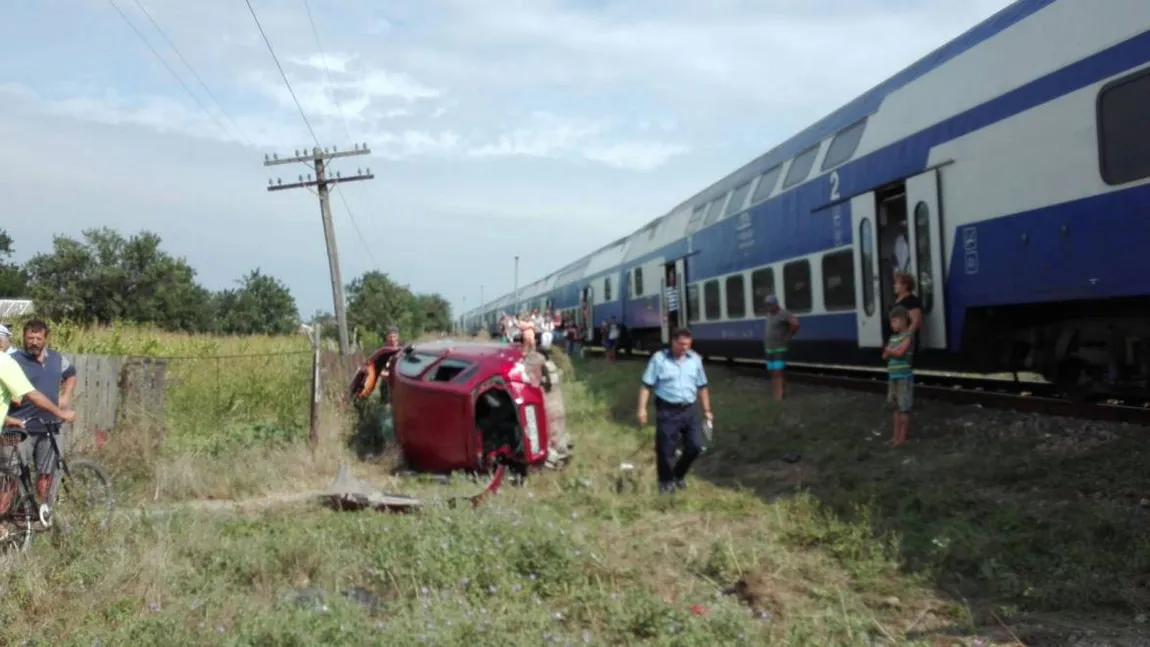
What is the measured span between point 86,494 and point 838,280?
9.09m

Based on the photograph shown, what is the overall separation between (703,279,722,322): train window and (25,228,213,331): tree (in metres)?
37.2

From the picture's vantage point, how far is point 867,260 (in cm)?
1181

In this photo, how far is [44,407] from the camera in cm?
680

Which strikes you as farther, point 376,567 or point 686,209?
point 686,209

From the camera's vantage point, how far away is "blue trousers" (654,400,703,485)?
842cm

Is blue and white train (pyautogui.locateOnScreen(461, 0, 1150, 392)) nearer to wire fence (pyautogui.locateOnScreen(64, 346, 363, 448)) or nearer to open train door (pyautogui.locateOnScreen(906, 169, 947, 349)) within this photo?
open train door (pyautogui.locateOnScreen(906, 169, 947, 349))

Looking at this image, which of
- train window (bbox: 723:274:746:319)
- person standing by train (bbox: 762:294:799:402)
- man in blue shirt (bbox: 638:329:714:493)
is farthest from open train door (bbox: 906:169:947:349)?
train window (bbox: 723:274:746:319)

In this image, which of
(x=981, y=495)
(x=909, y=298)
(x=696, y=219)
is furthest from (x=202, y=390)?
(x=696, y=219)

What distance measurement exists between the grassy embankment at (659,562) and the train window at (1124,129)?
6.91 feet

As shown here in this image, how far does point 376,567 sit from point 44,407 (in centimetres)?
265

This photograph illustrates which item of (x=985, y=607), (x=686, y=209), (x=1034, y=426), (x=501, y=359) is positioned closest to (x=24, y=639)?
(x=985, y=607)

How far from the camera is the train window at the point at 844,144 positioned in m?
12.5

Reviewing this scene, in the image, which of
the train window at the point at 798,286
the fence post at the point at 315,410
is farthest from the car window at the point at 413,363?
the train window at the point at 798,286

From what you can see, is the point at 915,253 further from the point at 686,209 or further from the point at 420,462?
the point at 686,209
